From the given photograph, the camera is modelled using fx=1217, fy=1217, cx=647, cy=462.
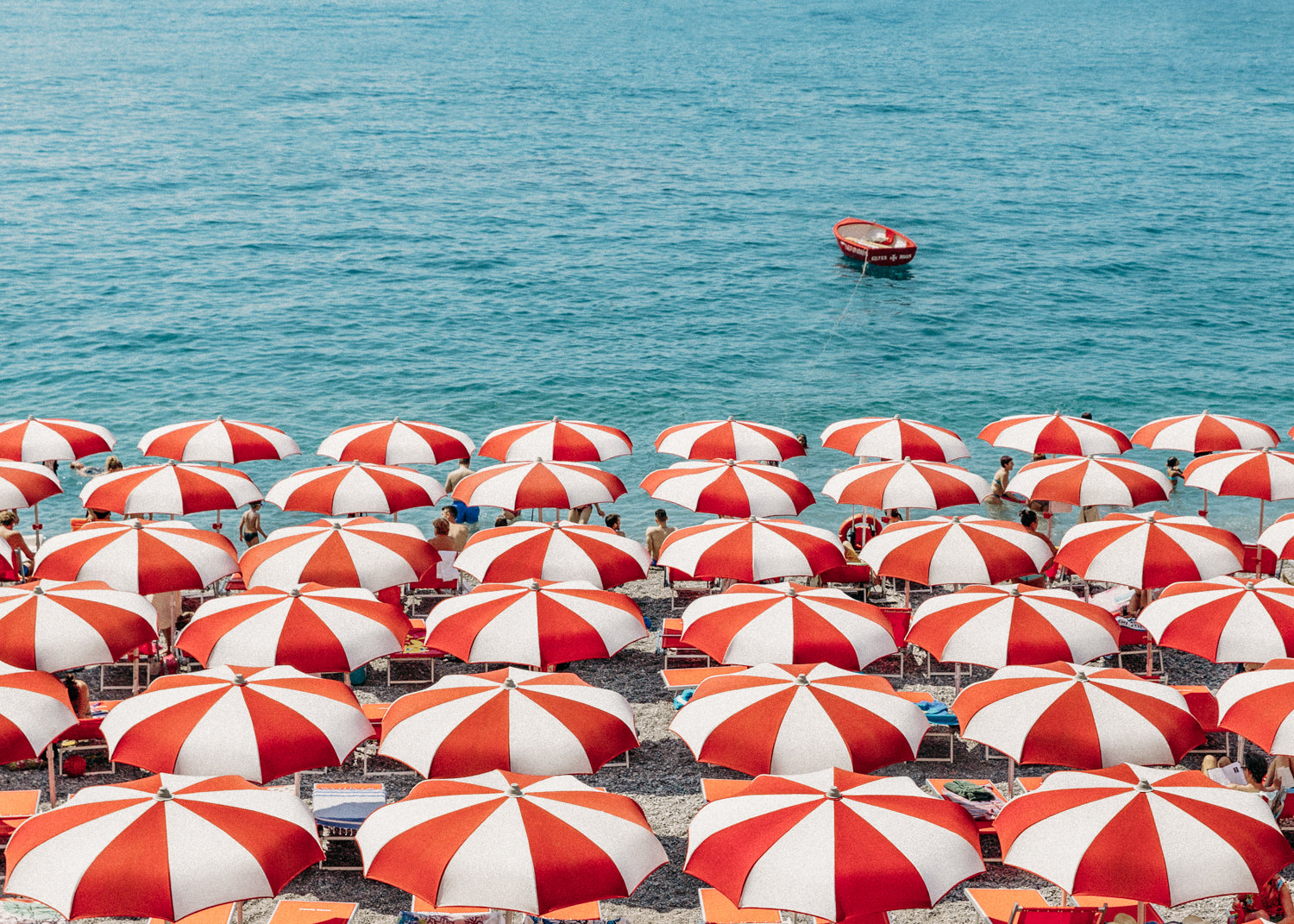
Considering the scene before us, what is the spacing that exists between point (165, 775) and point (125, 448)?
23.4m

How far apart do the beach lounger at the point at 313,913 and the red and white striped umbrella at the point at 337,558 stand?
3.65 m

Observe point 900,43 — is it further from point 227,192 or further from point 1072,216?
point 227,192

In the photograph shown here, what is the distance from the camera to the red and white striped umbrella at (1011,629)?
10.8 meters

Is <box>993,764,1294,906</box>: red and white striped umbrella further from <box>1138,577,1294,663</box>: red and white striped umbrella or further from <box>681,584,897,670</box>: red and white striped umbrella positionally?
<box>1138,577,1294,663</box>: red and white striped umbrella

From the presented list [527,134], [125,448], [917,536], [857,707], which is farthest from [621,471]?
[527,134]

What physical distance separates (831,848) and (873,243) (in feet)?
142

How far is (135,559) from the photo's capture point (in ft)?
39.8

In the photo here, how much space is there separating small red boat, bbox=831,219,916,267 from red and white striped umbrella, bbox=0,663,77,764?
41.5 meters

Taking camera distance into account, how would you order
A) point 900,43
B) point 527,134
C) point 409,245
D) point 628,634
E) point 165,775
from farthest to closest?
point 900,43 → point 527,134 → point 409,245 → point 628,634 → point 165,775

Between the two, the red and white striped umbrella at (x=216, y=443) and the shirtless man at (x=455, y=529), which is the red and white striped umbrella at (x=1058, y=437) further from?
the red and white striped umbrella at (x=216, y=443)

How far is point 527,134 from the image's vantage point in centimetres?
7238

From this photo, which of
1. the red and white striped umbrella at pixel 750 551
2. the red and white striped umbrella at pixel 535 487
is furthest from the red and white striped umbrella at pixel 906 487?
the red and white striped umbrella at pixel 535 487

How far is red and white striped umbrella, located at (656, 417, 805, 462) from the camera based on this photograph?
55.1ft

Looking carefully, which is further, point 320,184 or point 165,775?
point 320,184
